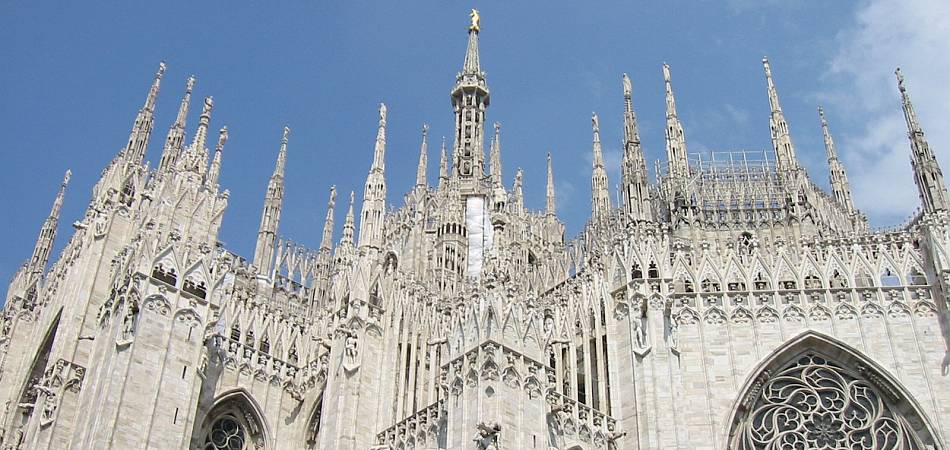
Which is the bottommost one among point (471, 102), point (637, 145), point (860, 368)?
point (860, 368)

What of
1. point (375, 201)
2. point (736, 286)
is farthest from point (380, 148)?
point (736, 286)

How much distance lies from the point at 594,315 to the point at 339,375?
7243 millimetres

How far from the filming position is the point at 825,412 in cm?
2288

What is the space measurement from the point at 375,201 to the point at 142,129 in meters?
14.1

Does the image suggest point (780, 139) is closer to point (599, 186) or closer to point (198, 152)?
point (599, 186)

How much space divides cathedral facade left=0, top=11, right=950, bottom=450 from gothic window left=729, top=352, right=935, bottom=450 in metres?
0.05

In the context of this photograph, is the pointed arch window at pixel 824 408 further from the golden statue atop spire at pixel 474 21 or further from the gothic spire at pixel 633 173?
the golden statue atop spire at pixel 474 21

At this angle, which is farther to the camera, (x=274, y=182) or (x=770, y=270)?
(x=274, y=182)

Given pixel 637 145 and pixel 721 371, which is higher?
pixel 637 145

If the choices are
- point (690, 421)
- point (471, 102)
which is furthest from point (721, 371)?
point (471, 102)

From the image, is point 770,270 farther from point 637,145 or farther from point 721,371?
point 637,145

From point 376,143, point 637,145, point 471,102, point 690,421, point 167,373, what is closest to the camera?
point 690,421

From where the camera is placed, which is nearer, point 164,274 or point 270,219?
point 164,274

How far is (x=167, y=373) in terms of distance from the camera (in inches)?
988
